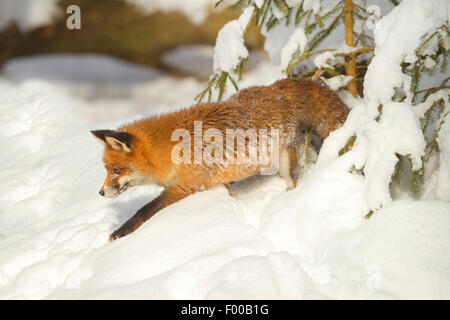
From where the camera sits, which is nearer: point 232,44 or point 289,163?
point 289,163

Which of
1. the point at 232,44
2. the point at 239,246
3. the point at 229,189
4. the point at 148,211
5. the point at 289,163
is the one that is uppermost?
the point at 232,44

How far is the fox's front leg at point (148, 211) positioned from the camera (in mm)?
2811

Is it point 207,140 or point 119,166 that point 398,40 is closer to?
point 207,140

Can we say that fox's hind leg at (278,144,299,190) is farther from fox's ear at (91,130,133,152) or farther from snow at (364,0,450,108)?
fox's ear at (91,130,133,152)

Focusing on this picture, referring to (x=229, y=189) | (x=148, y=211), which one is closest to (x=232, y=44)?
(x=229, y=189)

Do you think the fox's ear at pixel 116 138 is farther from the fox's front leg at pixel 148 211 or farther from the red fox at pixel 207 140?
the fox's front leg at pixel 148 211

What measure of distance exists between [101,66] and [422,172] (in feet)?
17.6

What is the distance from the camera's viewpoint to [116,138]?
9.05ft

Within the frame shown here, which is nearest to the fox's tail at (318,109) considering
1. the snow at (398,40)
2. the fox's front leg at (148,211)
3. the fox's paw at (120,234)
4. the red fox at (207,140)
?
the red fox at (207,140)

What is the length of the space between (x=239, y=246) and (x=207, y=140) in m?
1.15

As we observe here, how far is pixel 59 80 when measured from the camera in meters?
6.44

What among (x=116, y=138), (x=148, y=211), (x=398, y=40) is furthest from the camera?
(x=148, y=211)
